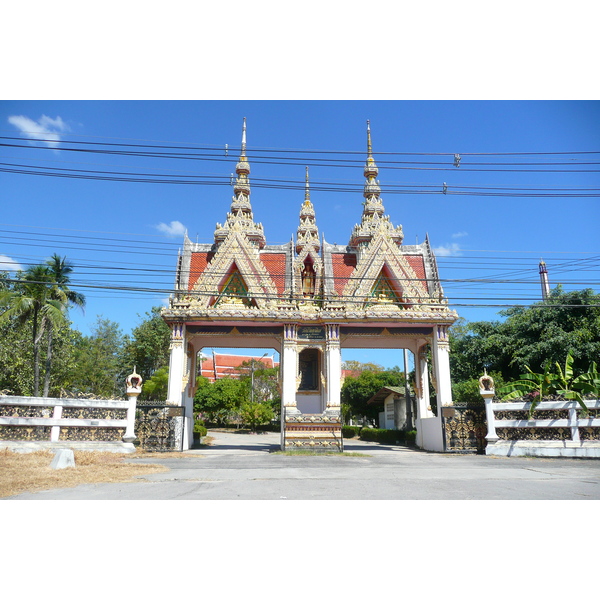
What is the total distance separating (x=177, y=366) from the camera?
21.6 metres

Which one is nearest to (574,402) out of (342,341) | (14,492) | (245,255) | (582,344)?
(582,344)

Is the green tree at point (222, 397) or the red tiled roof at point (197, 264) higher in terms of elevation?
the red tiled roof at point (197, 264)

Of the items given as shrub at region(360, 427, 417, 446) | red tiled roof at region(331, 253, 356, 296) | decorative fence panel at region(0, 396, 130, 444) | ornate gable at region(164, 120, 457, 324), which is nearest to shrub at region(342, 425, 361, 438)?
shrub at region(360, 427, 417, 446)

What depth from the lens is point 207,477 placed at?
10781 millimetres

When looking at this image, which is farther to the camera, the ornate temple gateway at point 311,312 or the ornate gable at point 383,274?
the ornate gable at point 383,274

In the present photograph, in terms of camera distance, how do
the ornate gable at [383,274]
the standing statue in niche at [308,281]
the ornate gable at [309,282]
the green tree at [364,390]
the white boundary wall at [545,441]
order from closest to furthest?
the white boundary wall at [545,441]
the ornate gable at [309,282]
the ornate gable at [383,274]
the standing statue in niche at [308,281]
the green tree at [364,390]

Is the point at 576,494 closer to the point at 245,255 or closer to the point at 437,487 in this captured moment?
the point at 437,487

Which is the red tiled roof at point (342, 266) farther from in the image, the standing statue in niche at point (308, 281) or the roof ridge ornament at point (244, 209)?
the roof ridge ornament at point (244, 209)

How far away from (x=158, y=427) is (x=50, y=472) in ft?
30.0

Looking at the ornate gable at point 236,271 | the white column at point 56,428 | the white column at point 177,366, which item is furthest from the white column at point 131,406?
the ornate gable at point 236,271

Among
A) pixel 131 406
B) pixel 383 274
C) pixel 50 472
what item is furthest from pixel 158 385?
pixel 50 472

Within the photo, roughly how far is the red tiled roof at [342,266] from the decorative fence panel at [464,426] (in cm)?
810

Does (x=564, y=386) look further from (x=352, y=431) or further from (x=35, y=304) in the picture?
(x=352, y=431)

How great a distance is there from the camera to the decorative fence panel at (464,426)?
19594mm
